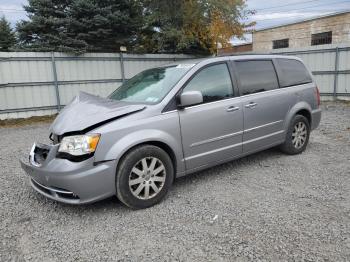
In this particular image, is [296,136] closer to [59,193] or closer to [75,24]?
[59,193]

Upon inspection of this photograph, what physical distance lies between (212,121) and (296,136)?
2.03m

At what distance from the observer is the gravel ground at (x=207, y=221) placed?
2.58 metres

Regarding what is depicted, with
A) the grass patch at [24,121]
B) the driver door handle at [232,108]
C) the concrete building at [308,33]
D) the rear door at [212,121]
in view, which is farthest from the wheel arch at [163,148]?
the concrete building at [308,33]

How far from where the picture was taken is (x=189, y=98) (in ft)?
11.5

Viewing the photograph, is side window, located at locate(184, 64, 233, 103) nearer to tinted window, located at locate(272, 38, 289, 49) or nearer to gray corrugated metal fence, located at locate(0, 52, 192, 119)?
Answer: gray corrugated metal fence, located at locate(0, 52, 192, 119)

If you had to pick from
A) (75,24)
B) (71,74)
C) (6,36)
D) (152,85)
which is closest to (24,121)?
(71,74)

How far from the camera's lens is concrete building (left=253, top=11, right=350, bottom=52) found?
63.0ft

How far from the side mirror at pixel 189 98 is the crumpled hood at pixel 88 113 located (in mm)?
470

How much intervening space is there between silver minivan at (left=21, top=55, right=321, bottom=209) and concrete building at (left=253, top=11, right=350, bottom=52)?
50.7 ft

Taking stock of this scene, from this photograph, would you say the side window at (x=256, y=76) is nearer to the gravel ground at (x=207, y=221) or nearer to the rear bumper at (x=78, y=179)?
the gravel ground at (x=207, y=221)

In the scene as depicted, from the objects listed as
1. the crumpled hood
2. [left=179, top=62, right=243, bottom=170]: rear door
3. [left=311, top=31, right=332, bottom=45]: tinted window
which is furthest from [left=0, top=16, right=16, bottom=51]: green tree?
[left=311, top=31, right=332, bottom=45]: tinted window

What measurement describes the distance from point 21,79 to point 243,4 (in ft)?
30.6

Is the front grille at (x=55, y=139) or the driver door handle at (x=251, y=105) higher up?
the driver door handle at (x=251, y=105)

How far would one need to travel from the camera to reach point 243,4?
12930mm
